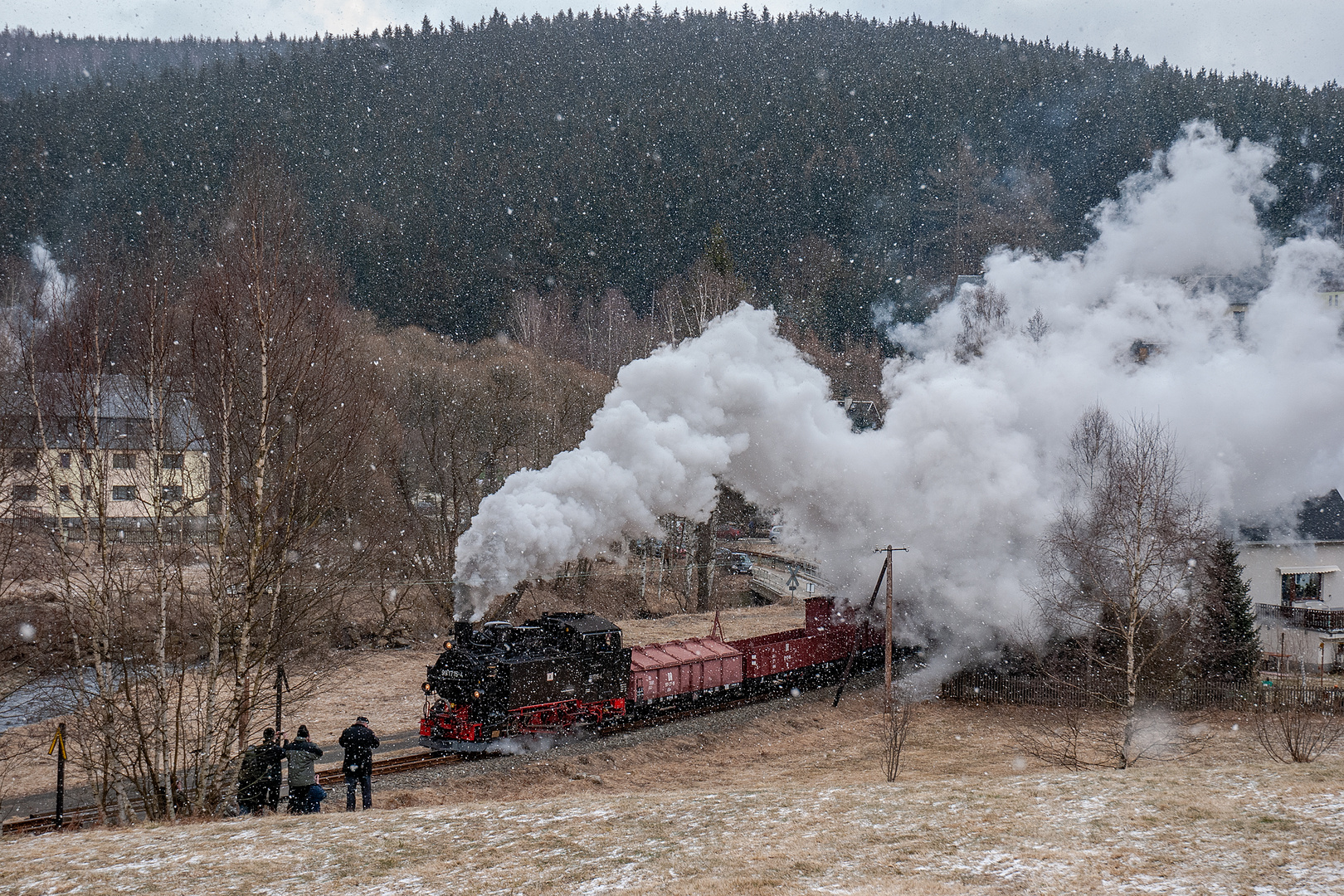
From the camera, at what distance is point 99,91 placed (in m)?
98.0

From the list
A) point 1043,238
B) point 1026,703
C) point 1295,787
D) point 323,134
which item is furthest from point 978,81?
point 1295,787

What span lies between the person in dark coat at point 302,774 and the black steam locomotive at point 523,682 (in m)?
4.49

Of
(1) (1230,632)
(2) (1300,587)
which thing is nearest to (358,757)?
(1) (1230,632)

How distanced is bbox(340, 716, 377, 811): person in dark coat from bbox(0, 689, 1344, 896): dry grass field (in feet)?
3.02

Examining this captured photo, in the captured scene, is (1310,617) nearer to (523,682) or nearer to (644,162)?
(523,682)

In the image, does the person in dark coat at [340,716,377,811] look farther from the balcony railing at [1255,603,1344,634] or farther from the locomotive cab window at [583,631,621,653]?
the balcony railing at [1255,603,1344,634]

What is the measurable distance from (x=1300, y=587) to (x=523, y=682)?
25.7 m

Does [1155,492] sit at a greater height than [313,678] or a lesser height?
greater

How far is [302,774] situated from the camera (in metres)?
13.6

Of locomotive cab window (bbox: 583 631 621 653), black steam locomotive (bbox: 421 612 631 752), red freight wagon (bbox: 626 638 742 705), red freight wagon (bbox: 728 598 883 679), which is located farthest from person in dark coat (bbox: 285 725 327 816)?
red freight wagon (bbox: 728 598 883 679)

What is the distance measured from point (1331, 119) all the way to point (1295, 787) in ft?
273

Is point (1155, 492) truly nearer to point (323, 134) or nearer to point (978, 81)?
point (978, 81)

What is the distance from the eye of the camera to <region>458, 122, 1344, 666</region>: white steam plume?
22266 mm

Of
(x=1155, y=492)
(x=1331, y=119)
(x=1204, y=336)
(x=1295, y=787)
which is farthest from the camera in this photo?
(x=1331, y=119)
